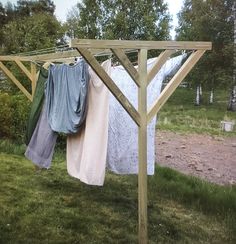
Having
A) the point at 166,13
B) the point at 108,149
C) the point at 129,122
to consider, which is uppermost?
the point at 166,13


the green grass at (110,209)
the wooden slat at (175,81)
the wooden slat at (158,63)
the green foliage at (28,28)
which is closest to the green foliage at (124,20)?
the green foliage at (28,28)

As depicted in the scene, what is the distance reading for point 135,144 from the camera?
3.85 metres

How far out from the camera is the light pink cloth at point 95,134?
3709 mm

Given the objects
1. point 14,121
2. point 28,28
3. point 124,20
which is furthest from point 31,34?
point 14,121

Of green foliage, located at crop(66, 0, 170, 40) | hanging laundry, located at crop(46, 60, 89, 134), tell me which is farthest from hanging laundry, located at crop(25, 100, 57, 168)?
green foliage, located at crop(66, 0, 170, 40)

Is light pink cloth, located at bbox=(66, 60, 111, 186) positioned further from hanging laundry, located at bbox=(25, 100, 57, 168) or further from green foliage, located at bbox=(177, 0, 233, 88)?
green foliage, located at bbox=(177, 0, 233, 88)

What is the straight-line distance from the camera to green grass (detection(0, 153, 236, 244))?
3.87m

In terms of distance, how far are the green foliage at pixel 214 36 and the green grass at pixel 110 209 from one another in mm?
11597

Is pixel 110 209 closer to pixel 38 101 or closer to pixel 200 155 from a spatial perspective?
pixel 38 101

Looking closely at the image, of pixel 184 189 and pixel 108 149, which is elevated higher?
pixel 108 149

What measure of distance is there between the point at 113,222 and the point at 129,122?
104 centimetres

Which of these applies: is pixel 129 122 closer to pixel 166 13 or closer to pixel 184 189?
pixel 184 189

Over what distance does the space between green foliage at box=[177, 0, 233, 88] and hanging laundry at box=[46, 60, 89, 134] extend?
12.7m

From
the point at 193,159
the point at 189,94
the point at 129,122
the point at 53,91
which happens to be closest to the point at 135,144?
the point at 129,122
